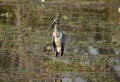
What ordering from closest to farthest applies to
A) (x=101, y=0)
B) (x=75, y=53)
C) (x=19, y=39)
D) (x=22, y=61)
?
1. (x=22, y=61)
2. (x=75, y=53)
3. (x=19, y=39)
4. (x=101, y=0)

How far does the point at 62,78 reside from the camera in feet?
44.2

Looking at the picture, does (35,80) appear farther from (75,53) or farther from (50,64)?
(75,53)

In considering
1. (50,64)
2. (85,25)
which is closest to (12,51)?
(50,64)

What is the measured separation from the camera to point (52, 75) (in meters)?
13.8

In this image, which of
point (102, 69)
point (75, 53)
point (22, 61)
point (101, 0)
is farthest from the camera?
point (101, 0)

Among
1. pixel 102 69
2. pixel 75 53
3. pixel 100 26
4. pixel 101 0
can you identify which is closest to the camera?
pixel 102 69

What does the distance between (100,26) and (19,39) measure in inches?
Result: 328

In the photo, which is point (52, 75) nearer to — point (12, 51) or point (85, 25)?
point (12, 51)

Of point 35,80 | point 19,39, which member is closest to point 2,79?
point 35,80

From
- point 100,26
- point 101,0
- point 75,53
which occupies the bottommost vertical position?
point 101,0

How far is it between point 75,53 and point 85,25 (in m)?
11.0

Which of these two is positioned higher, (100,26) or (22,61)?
(22,61)

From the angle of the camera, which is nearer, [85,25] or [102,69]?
[102,69]

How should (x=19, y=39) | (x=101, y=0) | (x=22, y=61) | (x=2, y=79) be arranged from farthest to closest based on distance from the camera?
(x=101, y=0), (x=19, y=39), (x=22, y=61), (x=2, y=79)
